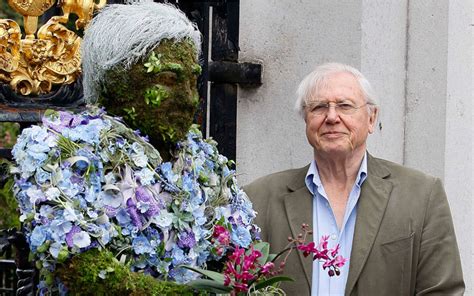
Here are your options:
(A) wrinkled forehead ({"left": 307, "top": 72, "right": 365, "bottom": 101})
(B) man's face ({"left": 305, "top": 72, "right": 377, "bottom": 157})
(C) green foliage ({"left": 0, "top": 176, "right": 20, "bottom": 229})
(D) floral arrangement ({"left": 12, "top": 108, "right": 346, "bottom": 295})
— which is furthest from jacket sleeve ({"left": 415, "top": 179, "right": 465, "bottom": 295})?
(C) green foliage ({"left": 0, "top": 176, "right": 20, "bottom": 229})

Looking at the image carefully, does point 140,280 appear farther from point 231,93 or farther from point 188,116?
point 231,93

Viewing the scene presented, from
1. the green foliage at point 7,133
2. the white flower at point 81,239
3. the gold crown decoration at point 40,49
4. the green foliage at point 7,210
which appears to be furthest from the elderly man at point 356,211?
the green foliage at point 7,133

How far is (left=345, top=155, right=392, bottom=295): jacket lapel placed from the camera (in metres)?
4.01

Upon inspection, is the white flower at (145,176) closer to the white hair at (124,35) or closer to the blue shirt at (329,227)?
the white hair at (124,35)

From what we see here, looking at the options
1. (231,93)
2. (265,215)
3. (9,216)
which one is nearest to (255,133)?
(231,93)

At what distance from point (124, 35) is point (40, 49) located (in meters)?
0.75

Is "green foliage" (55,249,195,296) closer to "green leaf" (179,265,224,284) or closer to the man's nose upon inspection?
"green leaf" (179,265,224,284)

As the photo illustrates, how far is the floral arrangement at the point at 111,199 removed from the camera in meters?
3.21

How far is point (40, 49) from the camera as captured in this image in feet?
13.4

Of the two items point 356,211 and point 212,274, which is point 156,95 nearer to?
point 212,274

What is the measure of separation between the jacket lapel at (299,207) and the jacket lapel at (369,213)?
146 mm

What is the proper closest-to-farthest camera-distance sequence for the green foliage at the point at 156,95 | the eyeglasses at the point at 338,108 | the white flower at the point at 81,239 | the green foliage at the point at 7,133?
the white flower at the point at 81,239 → the green foliage at the point at 156,95 → the eyeglasses at the point at 338,108 → the green foliage at the point at 7,133

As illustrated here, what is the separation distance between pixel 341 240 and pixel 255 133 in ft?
3.93

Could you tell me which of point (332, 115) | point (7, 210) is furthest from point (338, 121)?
point (7, 210)
